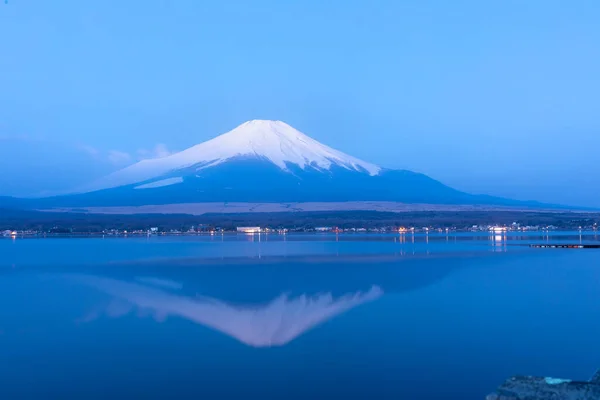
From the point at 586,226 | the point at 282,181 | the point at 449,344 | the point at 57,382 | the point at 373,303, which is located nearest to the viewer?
the point at 57,382

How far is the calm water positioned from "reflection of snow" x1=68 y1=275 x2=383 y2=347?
0.03 meters

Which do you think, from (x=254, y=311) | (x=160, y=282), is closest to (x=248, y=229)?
(x=160, y=282)

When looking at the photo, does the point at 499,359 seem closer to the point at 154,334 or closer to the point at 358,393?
the point at 358,393

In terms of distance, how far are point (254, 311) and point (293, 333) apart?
166 cm

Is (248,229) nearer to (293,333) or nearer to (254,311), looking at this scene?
(254,311)

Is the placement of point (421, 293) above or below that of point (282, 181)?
below

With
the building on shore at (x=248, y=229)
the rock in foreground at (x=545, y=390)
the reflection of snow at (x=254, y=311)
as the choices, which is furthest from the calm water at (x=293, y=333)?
the building on shore at (x=248, y=229)

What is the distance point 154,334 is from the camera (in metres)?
8.05

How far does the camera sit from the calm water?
19.5 ft

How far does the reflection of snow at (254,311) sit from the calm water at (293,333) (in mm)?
26

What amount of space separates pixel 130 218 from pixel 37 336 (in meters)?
62.0

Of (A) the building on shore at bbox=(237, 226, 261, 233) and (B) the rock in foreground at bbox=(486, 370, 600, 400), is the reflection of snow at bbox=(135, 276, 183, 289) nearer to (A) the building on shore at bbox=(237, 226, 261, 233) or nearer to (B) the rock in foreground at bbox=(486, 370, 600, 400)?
(B) the rock in foreground at bbox=(486, 370, 600, 400)

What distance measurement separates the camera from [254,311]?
9.67 m

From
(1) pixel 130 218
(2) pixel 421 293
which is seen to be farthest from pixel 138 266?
(1) pixel 130 218
